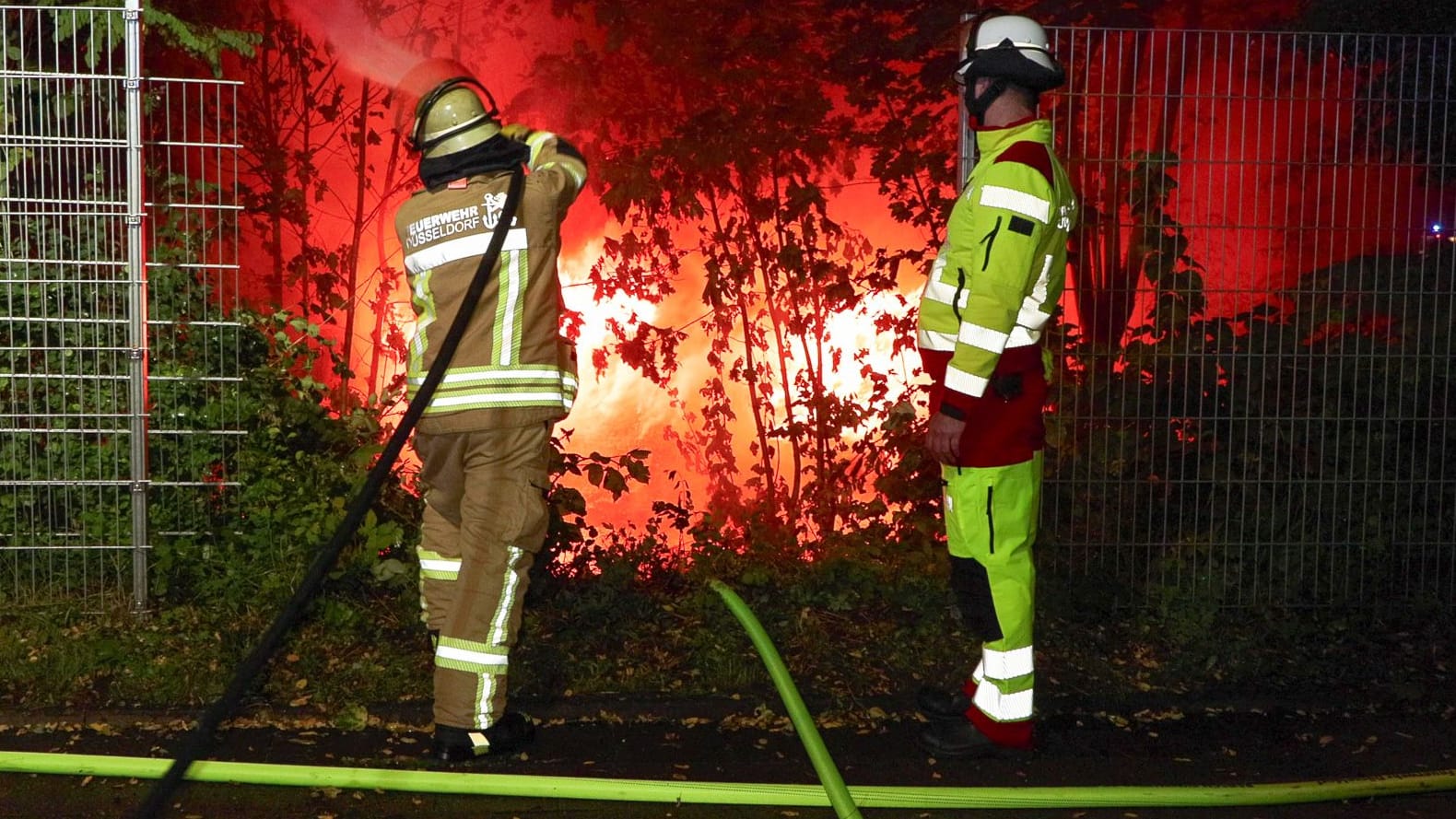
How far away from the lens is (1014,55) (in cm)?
475

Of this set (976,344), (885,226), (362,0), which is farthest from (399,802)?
(362,0)

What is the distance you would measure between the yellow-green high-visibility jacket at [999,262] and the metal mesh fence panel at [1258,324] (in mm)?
1411

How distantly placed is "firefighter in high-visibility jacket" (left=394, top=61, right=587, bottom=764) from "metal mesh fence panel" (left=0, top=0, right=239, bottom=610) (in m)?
1.85

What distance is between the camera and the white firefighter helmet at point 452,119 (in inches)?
185

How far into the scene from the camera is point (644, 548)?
6789 mm

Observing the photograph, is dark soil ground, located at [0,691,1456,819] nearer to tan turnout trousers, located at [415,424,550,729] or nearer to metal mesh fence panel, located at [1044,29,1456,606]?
tan turnout trousers, located at [415,424,550,729]

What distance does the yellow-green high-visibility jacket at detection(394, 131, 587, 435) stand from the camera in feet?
15.4

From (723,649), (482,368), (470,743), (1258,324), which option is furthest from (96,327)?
(1258,324)

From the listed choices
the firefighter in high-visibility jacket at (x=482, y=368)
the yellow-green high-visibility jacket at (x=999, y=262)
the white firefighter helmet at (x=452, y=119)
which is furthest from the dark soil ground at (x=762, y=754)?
the white firefighter helmet at (x=452, y=119)

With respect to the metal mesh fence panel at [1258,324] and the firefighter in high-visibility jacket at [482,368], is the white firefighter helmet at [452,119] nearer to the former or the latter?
the firefighter in high-visibility jacket at [482,368]

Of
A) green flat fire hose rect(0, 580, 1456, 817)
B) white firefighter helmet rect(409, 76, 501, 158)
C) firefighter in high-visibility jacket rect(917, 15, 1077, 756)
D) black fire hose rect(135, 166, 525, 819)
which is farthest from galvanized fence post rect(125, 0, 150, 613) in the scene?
firefighter in high-visibility jacket rect(917, 15, 1077, 756)

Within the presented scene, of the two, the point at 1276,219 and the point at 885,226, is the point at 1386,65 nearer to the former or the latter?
the point at 1276,219

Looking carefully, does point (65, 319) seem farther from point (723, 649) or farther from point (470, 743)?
point (723, 649)

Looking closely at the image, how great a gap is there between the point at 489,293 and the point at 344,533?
1.01 meters
